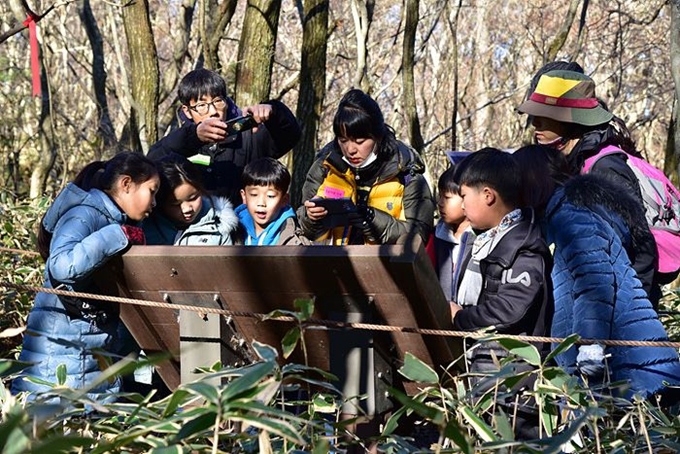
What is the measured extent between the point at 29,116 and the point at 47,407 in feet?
44.0

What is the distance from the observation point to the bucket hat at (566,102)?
405cm

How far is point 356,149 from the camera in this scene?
14.5ft

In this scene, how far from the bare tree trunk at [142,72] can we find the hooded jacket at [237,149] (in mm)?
3235

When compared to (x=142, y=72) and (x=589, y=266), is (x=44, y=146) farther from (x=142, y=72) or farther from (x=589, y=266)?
(x=589, y=266)

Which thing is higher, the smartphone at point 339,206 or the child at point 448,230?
the smartphone at point 339,206

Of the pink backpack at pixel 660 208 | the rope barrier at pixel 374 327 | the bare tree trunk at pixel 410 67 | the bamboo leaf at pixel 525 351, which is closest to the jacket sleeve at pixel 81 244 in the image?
the rope barrier at pixel 374 327

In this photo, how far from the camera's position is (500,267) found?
3.55 m

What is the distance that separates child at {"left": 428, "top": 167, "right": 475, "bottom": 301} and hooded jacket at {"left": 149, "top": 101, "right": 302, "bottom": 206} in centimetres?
99

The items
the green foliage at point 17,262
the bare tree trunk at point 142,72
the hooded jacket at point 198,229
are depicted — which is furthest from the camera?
the bare tree trunk at point 142,72

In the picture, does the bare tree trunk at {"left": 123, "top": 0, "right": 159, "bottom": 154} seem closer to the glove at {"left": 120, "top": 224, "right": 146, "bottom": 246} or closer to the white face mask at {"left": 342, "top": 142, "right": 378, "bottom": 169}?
the white face mask at {"left": 342, "top": 142, "right": 378, "bottom": 169}

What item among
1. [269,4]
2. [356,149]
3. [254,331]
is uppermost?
[269,4]

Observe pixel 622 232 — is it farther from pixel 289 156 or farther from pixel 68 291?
pixel 289 156

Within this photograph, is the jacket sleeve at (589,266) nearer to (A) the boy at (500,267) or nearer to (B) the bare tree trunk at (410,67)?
(A) the boy at (500,267)

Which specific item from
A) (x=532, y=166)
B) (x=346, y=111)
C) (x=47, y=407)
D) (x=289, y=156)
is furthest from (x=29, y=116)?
(x=47, y=407)
